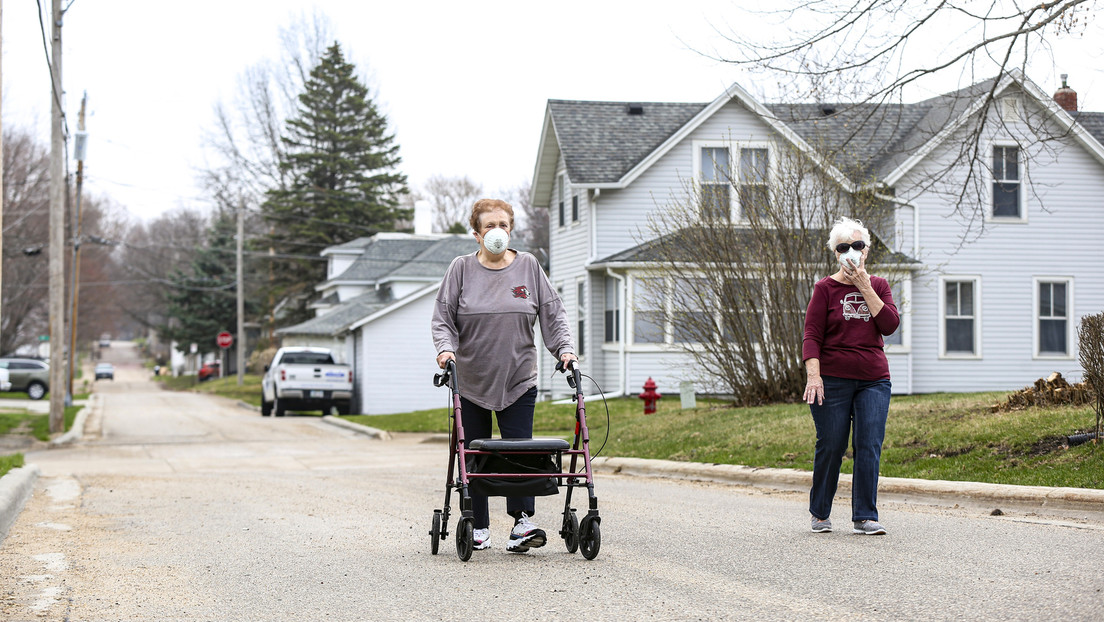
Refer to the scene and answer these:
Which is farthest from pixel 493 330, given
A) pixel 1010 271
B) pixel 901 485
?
pixel 1010 271

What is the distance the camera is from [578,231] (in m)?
27.7

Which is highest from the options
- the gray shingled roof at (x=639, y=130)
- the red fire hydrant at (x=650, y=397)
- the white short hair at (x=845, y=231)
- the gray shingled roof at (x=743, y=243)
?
the gray shingled roof at (x=639, y=130)

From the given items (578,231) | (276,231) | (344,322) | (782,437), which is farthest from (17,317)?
(782,437)

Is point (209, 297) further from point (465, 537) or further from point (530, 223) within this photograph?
point (465, 537)

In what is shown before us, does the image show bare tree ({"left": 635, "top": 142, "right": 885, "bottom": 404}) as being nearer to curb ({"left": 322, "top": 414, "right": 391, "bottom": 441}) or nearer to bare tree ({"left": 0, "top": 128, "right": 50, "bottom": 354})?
curb ({"left": 322, "top": 414, "right": 391, "bottom": 441})

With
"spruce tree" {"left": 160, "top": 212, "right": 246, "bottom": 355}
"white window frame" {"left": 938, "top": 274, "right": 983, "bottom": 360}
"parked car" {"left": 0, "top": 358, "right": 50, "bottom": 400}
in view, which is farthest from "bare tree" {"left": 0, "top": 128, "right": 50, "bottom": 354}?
"white window frame" {"left": 938, "top": 274, "right": 983, "bottom": 360}

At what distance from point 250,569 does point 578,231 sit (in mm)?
21514

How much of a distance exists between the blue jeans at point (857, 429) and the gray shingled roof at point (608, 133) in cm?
1900

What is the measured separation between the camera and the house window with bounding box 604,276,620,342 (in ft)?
87.1

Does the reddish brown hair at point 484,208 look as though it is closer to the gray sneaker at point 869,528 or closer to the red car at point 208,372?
the gray sneaker at point 869,528

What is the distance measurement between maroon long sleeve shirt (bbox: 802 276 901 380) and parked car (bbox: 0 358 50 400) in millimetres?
44123

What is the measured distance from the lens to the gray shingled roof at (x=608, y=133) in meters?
26.5

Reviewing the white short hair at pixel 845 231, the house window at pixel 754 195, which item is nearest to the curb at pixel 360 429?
the house window at pixel 754 195

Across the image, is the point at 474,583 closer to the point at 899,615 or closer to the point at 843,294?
the point at 899,615
